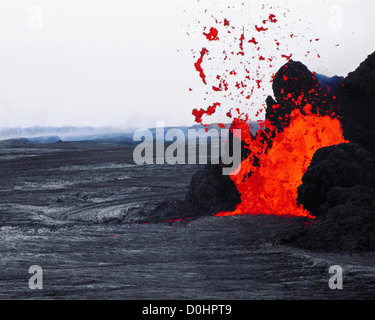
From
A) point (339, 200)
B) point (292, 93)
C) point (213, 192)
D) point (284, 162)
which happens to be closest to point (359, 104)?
point (292, 93)

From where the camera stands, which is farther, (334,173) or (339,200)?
(334,173)

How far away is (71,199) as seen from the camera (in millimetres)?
16094

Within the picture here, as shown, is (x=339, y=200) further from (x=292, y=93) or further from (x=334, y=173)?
(x=292, y=93)

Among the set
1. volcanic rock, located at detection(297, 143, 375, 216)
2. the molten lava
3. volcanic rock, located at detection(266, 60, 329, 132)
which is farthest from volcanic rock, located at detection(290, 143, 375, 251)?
volcanic rock, located at detection(266, 60, 329, 132)

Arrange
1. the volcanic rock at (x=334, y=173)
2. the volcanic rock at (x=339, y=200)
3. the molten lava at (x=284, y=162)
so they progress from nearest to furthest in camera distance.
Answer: the volcanic rock at (x=339, y=200) → the volcanic rock at (x=334, y=173) → the molten lava at (x=284, y=162)

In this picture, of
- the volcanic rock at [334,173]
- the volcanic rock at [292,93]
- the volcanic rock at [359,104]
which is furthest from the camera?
the volcanic rock at [292,93]

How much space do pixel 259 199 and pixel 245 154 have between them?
128 cm

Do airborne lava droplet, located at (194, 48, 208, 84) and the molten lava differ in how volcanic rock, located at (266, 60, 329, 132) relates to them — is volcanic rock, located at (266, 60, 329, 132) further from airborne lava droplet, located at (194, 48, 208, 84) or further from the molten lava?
airborne lava droplet, located at (194, 48, 208, 84)

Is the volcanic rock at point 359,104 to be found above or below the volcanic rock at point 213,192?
above

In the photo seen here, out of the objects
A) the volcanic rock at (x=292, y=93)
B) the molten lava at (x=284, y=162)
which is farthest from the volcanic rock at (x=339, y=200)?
the volcanic rock at (x=292, y=93)

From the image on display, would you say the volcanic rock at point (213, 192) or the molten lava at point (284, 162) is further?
the volcanic rock at point (213, 192)

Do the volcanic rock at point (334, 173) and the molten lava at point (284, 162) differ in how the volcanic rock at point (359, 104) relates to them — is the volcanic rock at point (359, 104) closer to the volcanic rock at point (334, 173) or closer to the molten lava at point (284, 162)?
the molten lava at point (284, 162)

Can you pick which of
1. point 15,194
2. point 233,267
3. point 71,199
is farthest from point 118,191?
point 233,267

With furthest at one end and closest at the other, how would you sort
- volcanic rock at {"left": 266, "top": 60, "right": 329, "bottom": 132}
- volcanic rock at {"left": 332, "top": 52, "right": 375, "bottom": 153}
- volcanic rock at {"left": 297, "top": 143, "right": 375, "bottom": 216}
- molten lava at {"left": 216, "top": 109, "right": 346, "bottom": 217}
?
volcanic rock at {"left": 266, "top": 60, "right": 329, "bottom": 132}, volcanic rock at {"left": 332, "top": 52, "right": 375, "bottom": 153}, molten lava at {"left": 216, "top": 109, "right": 346, "bottom": 217}, volcanic rock at {"left": 297, "top": 143, "right": 375, "bottom": 216}
